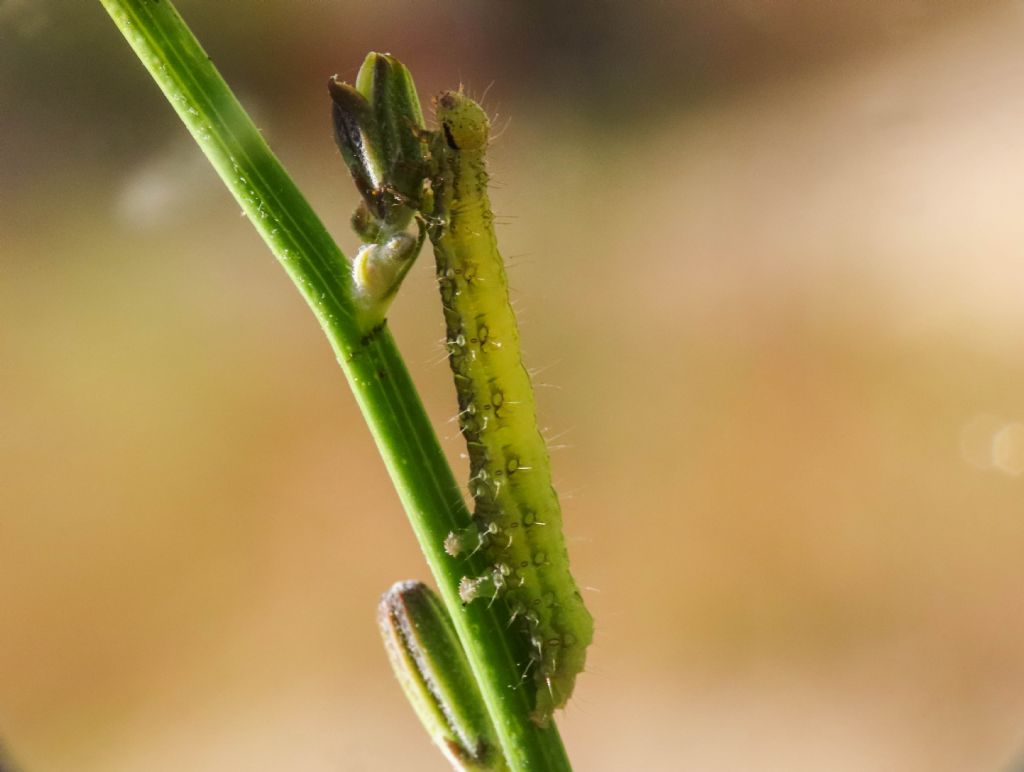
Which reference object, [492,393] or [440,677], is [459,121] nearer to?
[492,393]

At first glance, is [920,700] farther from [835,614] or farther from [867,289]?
[867,289]

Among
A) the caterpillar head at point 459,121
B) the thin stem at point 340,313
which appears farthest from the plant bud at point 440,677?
the caterpillar head at point 459,121

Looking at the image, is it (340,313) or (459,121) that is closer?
(340,313)

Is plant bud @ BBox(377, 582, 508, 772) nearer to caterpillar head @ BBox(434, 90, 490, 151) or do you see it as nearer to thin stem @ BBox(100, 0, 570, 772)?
thin stem @ BBox(100, 0, 570, 772)

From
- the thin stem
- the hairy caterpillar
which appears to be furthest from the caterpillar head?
the thin stem

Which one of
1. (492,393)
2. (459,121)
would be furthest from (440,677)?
(459,121)

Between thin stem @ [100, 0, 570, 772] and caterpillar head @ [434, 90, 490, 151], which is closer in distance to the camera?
thin stem @ [100, 0, 570, 772]

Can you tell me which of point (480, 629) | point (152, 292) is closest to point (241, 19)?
point (152, 292)
